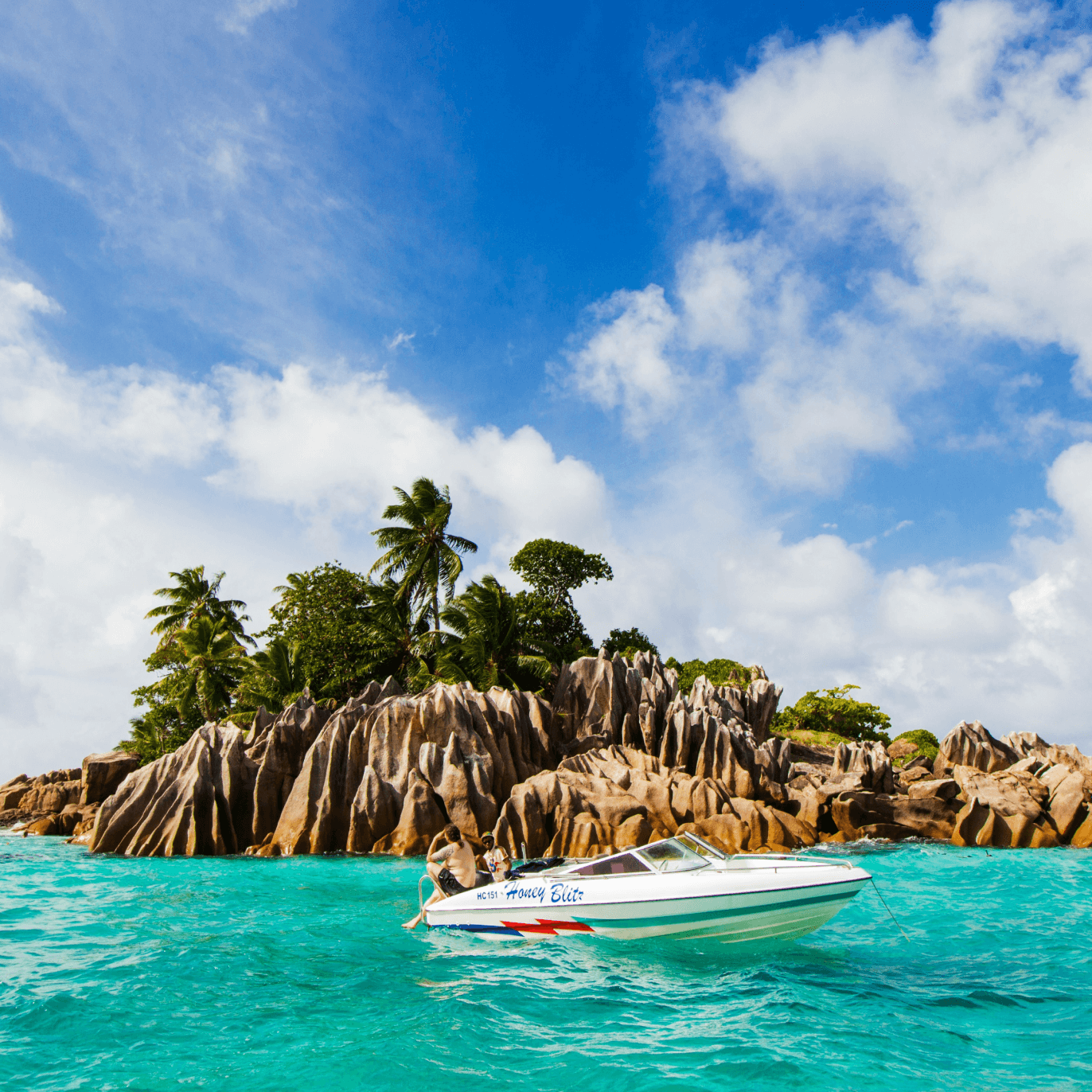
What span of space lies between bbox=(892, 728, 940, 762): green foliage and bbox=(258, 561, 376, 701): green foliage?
107 ft

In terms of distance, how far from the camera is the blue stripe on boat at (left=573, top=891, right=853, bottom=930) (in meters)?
11.4

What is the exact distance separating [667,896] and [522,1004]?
2812 millimetres

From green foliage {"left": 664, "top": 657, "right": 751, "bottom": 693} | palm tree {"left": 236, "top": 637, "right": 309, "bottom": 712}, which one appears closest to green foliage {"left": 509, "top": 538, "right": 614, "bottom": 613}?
green foliage {"left": 664, "top": 657, "right": 751, "bottom": 693}

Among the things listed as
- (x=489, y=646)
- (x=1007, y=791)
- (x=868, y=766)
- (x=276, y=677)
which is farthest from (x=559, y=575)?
(x=1007, y=791)

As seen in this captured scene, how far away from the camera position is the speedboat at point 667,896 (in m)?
11.4

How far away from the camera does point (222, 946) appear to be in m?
12.7

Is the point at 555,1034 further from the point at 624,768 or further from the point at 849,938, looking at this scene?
the point at 624,768

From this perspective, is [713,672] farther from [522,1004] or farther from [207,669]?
[522,1004]

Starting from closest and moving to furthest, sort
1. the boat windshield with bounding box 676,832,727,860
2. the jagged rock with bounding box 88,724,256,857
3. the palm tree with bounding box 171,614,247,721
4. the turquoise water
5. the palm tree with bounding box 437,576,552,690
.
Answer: the turquoise water, the boat windshield with bounding box 676,832,727,860, the jagged rock with bounding box 88,724,256,857, the palm tree with bounding box 437,576,552,690, the palm tree with bounding box 171,614,247,721

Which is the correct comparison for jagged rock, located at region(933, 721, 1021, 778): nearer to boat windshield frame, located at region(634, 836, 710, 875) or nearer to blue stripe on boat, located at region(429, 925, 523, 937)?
boat windshield frame, located at region(634, 836, 710, 875)

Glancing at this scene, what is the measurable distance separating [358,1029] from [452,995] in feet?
5.25

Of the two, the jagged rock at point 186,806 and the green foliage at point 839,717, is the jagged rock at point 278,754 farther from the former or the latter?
the green foliage at point 839,717

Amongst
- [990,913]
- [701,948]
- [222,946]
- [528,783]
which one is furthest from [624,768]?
[222,946]

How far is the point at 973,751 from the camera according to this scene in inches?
1351
